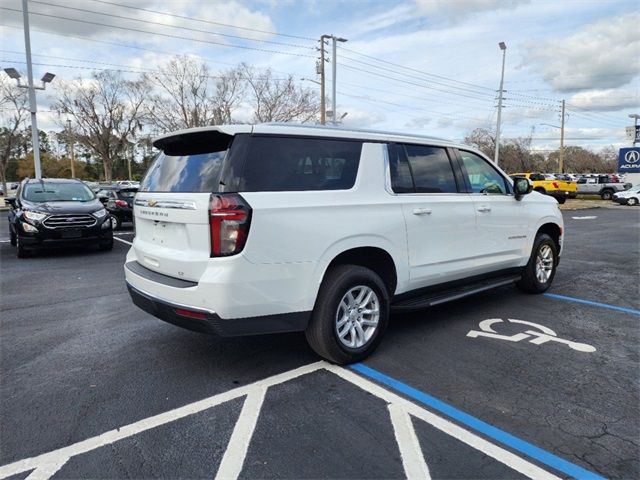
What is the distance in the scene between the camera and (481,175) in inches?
208

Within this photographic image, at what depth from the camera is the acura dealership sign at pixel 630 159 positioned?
1391 inches

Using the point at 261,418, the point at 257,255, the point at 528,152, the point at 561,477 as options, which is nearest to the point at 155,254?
the point at 257,255

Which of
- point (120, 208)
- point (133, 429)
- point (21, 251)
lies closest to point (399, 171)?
point (133, 429)

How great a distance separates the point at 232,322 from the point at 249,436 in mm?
770

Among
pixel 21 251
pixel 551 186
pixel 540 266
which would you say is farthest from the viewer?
pixel 551 186

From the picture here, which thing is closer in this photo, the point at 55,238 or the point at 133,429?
the point at 133,429

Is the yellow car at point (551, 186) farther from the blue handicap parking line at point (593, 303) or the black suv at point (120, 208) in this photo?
the blue handicap parking line at point (593, 303)

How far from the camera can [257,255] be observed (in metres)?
3.23

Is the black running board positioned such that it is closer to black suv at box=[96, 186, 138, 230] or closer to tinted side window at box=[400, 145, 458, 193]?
tinted side window at box=[400, 145, 458, 193]

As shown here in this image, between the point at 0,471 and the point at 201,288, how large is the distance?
4.86 ft

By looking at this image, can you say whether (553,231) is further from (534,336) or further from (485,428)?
(485,428)

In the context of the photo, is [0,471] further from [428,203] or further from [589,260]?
[589,260]

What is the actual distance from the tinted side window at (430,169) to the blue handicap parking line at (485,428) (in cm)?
181

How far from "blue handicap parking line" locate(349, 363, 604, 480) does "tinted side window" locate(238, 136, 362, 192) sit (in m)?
1.58
